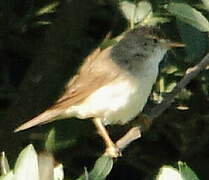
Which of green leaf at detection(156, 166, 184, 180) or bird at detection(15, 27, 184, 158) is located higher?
green leaf at detection(156, 166, 184, 180)

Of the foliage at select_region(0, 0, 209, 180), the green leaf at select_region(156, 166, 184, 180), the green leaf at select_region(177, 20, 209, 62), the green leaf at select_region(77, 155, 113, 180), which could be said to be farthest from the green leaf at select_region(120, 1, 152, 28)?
the green leaf at select_region(156, 166, 184, 180)

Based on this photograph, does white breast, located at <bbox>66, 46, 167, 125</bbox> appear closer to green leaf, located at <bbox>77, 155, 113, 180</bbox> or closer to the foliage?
the foliage

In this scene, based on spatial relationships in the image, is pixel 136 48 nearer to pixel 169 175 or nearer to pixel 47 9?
pixel 47 9

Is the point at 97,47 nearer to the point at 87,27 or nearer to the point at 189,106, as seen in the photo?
the point at 87,27

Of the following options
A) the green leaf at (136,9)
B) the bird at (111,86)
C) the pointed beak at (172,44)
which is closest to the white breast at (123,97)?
the bird at (111,86)

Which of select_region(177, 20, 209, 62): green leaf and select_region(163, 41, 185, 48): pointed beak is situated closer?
select_region(177, 20, 209, 62): green leaf

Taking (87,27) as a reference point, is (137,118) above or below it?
below

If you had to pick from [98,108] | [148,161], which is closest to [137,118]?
[98,108]

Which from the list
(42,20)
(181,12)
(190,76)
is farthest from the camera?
(42,20)

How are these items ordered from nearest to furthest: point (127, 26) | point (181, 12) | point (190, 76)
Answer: point (181, 12) → point (190, 76) → point (127, 26)
